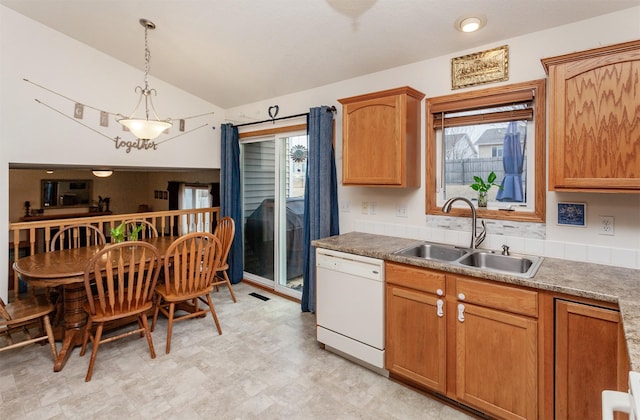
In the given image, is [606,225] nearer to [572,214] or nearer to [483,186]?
[572,214]

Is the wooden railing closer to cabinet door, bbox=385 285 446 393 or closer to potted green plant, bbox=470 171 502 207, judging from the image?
cabinet door, bbox=385 285 446 393

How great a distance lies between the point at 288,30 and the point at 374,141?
108 centimetres

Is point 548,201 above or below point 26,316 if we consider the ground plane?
above

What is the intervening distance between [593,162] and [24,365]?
13.0ft

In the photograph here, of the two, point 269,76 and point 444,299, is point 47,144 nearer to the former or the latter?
point 269,76

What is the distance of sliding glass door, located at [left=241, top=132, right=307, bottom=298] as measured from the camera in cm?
404

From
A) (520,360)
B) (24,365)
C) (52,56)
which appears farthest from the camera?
(52,56)

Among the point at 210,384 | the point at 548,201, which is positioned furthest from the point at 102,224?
the point at 548,201

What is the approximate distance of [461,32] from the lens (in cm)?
236

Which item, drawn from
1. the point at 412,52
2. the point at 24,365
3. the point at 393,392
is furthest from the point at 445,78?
the point at 24,365

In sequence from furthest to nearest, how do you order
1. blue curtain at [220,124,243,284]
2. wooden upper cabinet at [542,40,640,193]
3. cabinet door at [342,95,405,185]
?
1. blue curtain at [220,124,243,284]
2. cabinet door at [342,95,405,185]
3. wooden upper cabinet at [542,40,640,193]

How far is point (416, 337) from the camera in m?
2.20

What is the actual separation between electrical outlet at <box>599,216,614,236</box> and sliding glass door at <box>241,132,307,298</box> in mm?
2662

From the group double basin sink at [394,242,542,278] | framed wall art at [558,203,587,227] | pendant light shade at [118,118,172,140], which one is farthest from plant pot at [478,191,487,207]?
pendant light shade at [118,118,172,140]
